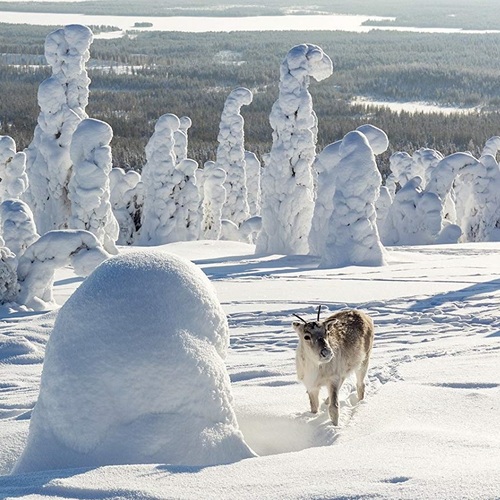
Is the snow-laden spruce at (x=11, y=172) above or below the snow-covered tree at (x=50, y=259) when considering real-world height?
above

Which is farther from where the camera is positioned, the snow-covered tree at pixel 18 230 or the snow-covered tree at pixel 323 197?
the snow-covered tree at pixel 323 197

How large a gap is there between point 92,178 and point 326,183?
491 cm

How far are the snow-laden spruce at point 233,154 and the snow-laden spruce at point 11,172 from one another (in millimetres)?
7871

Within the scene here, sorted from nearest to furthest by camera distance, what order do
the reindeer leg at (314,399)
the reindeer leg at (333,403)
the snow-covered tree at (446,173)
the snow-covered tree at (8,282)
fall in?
the reindeer leg at (333,403), the reindeer leg at (314,399), the snow-covered tree at (8,282), the snow-covered tree at (446,173)

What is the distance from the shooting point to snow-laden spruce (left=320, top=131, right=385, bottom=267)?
1519 cm

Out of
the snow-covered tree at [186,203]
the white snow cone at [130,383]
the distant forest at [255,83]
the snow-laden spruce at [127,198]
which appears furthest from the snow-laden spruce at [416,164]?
the white snow cone at [130,383]

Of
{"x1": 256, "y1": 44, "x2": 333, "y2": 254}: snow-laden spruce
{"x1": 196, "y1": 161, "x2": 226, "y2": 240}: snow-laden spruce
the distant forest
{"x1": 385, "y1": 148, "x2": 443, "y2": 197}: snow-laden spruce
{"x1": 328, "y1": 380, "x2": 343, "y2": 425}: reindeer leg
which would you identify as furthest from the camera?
the distant forest

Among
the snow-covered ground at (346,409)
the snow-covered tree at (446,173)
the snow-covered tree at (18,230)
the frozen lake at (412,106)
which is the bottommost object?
the snow-covered ground at (346,409)

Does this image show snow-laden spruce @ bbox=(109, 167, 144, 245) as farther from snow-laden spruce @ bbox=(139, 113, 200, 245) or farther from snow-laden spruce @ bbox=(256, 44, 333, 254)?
snow-laden spruce @ bbox=(256, 44, 333, 254)

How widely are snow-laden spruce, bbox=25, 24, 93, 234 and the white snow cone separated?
16.9 meters

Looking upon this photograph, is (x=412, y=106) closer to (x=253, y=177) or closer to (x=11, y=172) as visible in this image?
(x=253, y=177)

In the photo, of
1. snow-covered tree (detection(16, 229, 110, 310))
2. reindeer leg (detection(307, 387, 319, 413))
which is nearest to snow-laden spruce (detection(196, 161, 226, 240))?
snow-covered tree (detection(16, 229, 110, 310))

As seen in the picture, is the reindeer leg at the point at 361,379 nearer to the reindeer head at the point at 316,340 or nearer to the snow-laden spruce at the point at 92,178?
the reindeer head at the point at 316,340

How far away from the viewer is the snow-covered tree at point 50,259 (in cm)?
1053
